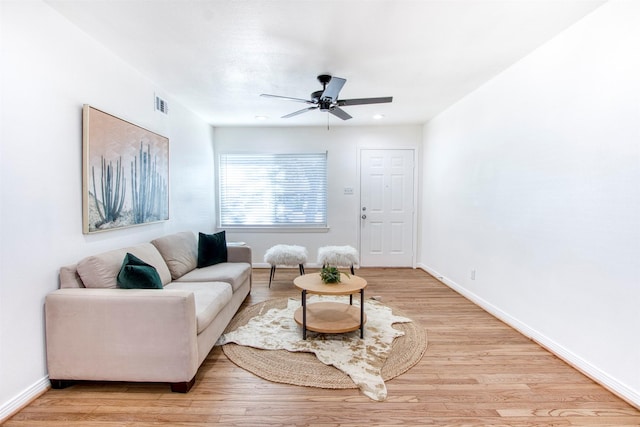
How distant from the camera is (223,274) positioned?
2.99m

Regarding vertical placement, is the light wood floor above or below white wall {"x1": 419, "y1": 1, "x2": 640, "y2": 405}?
below

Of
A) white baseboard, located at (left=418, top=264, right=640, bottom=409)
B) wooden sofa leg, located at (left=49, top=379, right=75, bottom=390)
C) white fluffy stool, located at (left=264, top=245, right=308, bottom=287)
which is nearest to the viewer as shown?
white baseboard, located at (left=418, top=264, right=640, bottom=409)

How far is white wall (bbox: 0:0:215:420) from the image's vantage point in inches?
65.7

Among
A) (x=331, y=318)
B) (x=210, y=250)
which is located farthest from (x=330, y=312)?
(x=210, y=250)

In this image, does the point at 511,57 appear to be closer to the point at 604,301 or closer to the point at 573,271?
the point at 573,271

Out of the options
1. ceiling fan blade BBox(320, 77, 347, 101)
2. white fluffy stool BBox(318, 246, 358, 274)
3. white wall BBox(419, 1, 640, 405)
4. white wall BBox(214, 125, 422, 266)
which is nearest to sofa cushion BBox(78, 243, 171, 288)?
ceiling fan blade BBox(320, 77, 347, 101)

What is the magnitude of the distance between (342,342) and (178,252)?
1882mm

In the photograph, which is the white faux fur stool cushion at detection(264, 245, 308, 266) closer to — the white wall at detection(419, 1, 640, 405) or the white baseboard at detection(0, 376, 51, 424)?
the white wall at detection(419, 1, 640, 405)

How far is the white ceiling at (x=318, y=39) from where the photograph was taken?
194cm

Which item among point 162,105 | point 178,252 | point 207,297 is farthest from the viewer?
point 162,105

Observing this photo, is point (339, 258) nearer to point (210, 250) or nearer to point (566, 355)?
point (210, 250)

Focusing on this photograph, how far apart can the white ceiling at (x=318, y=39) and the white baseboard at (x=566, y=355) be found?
239cm

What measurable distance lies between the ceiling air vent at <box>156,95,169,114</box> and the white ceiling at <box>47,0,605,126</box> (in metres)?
0.15

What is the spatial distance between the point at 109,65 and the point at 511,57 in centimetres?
346
